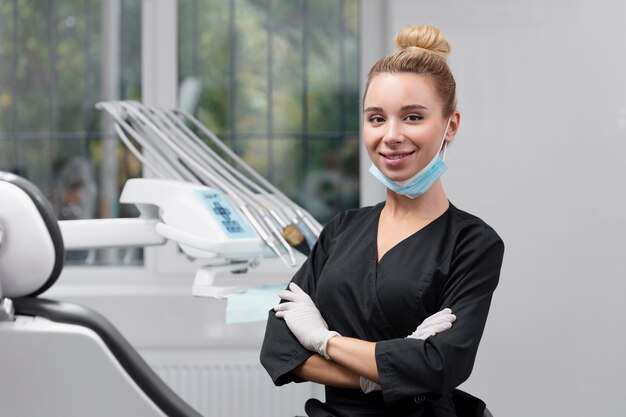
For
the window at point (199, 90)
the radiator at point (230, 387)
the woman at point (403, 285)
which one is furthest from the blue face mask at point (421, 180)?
the window at point (199, 90)

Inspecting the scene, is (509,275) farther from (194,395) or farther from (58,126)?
→ (58,126)

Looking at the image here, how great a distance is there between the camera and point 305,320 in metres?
1.47

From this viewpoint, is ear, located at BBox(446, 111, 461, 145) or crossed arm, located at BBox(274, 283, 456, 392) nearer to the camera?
crossed arm, located at BBox(274, 283, 456, 392)

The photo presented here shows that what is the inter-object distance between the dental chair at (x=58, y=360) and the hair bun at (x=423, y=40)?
659 millimetres

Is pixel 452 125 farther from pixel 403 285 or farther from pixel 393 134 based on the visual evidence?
pixel 403 285

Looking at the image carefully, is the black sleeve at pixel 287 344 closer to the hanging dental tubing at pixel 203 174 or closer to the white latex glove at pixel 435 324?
the white latex glove at pixel 435 324

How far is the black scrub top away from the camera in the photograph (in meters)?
1.37

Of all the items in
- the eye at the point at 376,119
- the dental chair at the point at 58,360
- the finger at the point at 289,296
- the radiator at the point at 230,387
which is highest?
the eye at the point at 376,119

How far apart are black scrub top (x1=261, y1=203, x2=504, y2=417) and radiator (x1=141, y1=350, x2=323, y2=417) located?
1654 mm

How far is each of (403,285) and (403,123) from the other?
243mm

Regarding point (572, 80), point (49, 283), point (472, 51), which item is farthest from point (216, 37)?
point (49, 283)

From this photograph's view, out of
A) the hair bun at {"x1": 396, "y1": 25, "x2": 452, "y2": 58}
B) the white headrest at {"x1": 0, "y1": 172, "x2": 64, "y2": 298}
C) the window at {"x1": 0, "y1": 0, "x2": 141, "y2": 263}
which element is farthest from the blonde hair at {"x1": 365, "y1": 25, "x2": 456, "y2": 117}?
the window at {"x1": 0, "y1": 0, "x2": 141, "y2": 263}

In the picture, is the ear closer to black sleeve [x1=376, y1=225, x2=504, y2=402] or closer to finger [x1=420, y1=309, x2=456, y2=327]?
black sleeve [x1=376, y1=225, x2=504, y2=402]

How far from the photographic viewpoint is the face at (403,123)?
4.66 ft
